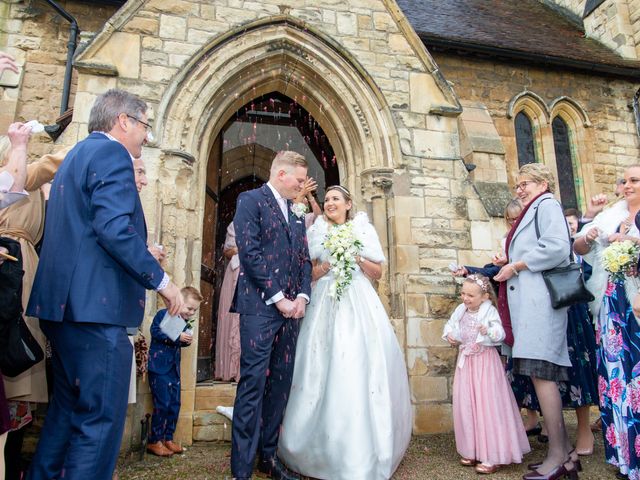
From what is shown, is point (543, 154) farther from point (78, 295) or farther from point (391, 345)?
point (78, 295)

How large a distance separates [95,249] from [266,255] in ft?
4.48

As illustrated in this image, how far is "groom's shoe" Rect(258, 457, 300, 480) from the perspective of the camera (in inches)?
134

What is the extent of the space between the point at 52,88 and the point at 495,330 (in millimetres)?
7212

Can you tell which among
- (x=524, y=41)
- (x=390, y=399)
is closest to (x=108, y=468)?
(x=390, y=399)

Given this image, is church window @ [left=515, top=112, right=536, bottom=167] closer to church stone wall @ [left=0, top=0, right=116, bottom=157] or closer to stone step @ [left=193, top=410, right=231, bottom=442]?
stone step @ [left=193, top=410, right=231, bottom=442]

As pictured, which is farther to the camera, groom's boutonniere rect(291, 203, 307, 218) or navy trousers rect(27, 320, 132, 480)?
groom's boutonniere rect(291, 203, 307, 218)

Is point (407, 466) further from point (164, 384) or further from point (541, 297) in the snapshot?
point (164, 384)

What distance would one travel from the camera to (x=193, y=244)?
17.2 feet

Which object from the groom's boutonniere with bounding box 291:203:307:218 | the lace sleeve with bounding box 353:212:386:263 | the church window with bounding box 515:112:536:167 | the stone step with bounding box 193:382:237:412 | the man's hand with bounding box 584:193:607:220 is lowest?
the stone step with bounding box 193:382:237:412

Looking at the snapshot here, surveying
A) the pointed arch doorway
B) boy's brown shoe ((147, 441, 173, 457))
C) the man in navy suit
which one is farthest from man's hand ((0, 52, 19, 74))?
the pointed arch doorway

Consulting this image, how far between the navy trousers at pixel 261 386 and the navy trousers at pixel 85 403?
1044 mm

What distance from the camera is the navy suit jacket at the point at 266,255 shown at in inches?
135

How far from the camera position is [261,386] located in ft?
10.9

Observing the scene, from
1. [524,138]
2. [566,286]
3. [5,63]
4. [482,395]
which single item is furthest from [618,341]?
[524,138]
